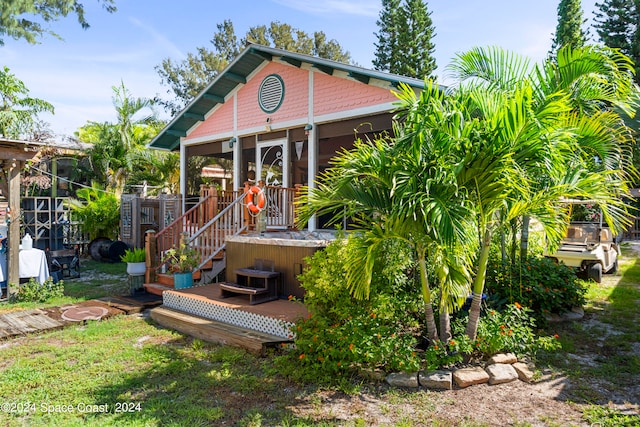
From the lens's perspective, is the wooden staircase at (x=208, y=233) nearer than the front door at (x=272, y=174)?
Yes

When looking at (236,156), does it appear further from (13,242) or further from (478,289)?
(478,289)

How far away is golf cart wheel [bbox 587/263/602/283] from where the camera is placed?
828 cm

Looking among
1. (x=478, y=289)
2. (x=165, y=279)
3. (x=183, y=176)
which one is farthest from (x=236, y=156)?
(x=478, y=289)

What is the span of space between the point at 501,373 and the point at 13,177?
8.61 metres

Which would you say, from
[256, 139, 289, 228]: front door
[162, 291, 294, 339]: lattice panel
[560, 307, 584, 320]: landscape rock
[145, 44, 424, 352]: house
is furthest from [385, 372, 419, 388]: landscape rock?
[256, 139, 289, 228]: front door

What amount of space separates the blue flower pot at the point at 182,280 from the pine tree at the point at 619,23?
25125mm

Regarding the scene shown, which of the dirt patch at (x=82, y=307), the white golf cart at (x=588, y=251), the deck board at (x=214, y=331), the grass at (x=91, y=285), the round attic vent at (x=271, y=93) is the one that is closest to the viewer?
the deck board at (x=214, y=331)

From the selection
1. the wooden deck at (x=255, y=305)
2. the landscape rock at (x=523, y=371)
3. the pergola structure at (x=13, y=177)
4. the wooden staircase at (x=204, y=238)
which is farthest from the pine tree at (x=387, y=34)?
the landscape rock at (x=523, y=371)

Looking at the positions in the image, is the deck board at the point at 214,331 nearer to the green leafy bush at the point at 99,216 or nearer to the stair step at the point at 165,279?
the stair step at the point at 165,279

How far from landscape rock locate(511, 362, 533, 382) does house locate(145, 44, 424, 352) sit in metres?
2.86

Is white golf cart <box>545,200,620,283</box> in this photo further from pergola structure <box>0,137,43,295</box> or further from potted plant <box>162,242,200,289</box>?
pergola structure <box>0,137,43,295</box>

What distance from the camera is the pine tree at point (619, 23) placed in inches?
880

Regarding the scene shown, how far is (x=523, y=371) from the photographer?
156 inches

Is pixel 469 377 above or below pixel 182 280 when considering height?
below
